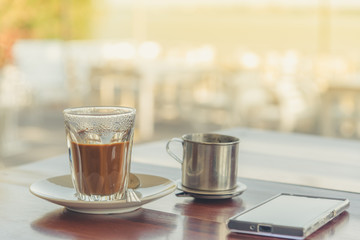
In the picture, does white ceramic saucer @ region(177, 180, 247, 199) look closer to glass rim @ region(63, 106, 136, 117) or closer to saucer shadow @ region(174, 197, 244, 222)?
saucer shadow @ region(174, 197, 244, 222)

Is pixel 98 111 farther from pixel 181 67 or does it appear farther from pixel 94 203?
pixel 181 67

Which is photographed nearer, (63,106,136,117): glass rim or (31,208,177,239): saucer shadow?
(31,208,177,239): saucer shadow

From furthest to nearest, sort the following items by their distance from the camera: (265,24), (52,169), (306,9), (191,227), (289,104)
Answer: (265,24)
(306,9)
(289,104)
(52,169)
(191,227)

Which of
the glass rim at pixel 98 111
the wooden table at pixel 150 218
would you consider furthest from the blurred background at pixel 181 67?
the glass rim at pixel 98 111

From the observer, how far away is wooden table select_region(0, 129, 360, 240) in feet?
2.37

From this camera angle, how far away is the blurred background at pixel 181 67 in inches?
162

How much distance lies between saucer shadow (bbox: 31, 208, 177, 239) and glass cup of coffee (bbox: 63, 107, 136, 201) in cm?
4

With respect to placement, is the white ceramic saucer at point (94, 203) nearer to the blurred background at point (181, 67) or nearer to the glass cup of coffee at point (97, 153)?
the glass cup of coffee at point (97, 153)

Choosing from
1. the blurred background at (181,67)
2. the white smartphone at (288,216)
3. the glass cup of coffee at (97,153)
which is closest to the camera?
the white smartphone at (288,216)

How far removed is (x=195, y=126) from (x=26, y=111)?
5.16 ft

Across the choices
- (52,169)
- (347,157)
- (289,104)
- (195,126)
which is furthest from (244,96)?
(52,169)

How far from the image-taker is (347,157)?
128 cm

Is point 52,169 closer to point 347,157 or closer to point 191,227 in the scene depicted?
point 191,227

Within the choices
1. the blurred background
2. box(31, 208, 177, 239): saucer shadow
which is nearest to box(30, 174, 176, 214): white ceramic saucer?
box(31, 208, 177, 239): saucer shadow
